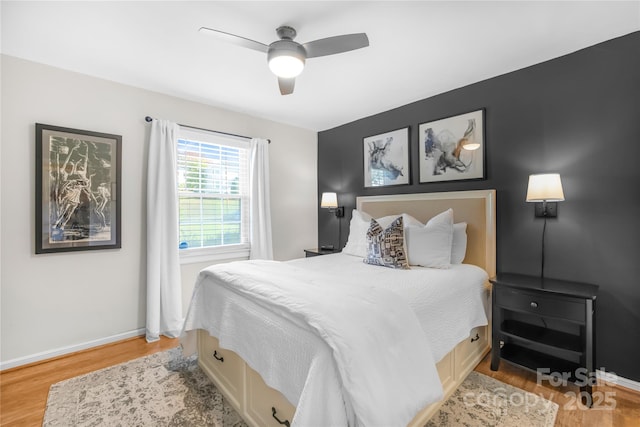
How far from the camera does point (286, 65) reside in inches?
75.4

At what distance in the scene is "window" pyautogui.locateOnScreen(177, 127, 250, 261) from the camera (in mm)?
3260

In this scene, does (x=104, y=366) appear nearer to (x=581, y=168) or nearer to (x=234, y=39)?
(x=234, y=39)

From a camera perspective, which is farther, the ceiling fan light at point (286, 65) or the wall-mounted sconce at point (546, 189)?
the wall-mounted sconce at point (546, 189)

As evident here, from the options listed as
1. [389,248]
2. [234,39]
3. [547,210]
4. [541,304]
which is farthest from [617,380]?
[234,39]

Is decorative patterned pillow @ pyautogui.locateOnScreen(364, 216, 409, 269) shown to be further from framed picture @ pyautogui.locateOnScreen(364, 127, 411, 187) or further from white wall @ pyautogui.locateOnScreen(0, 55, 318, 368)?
white wall @ pyautogui.locateOnScreen(0, 55, 318, 368)

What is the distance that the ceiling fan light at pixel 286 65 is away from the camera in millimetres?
1871

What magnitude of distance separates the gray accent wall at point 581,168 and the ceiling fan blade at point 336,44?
1656 mm

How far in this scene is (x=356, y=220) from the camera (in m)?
3.34

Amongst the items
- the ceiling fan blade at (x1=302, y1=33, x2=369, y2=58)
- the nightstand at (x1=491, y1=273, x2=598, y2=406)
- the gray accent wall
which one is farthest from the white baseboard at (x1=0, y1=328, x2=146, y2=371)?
the gray accent wall

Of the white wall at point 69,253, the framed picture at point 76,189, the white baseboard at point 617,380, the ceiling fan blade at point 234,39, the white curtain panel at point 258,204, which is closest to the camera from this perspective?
the ceiling fan blade at point 234,39

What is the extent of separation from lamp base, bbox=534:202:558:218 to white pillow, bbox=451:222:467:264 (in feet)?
1.93

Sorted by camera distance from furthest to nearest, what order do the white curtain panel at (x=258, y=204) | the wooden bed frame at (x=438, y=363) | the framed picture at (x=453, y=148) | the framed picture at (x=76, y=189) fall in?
the white curtain panel at (x=258, y=204) → the framed picture at (x=453, y=148) → the framed picture at (x=76, y=189) → the wooden bed frame at (x=438, y=363)

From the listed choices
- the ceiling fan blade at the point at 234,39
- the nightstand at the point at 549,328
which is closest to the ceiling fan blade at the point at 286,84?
the ceiling fan blade at the point at 234,39

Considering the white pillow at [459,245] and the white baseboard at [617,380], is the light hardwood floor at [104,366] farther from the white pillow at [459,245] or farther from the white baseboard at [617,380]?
the white pillow at [459,245]
